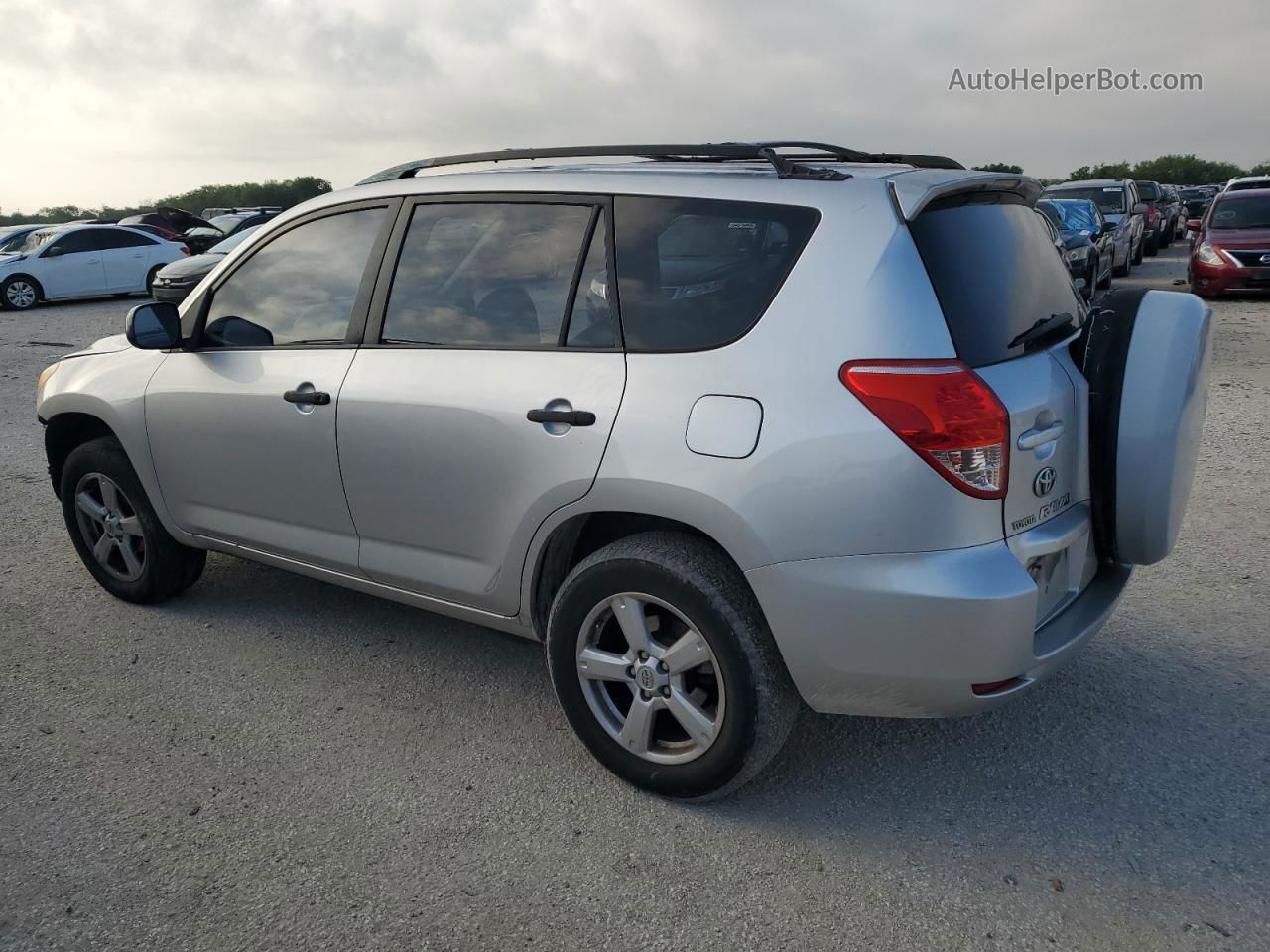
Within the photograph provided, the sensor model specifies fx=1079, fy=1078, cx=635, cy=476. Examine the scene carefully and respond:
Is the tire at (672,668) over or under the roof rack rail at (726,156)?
under

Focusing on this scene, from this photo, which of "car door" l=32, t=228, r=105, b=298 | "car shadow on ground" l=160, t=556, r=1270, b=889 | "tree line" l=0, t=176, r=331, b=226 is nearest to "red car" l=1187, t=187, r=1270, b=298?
→ "car shadow on ground" l=160, t=556, r=1270, b=889

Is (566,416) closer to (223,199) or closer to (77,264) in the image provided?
(77,264)

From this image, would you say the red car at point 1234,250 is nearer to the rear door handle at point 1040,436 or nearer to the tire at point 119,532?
the rear door handle at point 1040,436

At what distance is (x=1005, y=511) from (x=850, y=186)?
0.95 m

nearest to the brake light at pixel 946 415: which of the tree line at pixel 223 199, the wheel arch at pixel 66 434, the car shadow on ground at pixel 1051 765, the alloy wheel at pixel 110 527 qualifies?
the car shadow on ground at pixel 1051 765

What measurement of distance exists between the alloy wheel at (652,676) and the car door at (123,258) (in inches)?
793

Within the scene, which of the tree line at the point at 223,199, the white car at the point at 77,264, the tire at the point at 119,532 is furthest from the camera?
the tree line at the point at 223,199

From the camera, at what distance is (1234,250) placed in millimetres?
15102

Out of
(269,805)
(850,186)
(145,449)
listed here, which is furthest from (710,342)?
(145,449)

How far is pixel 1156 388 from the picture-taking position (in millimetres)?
2975

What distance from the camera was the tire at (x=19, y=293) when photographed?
63.3 ft

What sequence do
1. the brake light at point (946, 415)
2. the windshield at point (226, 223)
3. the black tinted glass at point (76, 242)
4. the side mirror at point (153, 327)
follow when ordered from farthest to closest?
the windshield at point (226, 223), the black tinted glass at point (76, 242), the side mirror at point (153, 327), the brake light at point (946, 415)

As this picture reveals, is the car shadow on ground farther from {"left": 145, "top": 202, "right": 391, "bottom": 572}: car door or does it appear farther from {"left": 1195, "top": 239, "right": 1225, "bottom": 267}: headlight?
{"left": 1195, "top": 239, "right": 1225, "bottom": 267}: headlight

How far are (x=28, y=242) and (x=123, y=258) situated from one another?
1.97m
